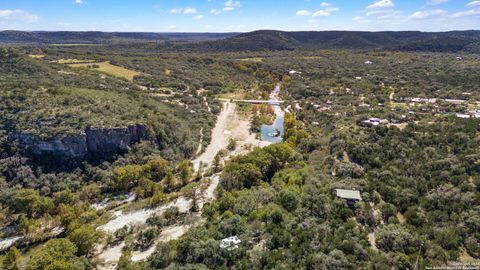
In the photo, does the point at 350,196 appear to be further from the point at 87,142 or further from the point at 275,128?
the point at 275,128

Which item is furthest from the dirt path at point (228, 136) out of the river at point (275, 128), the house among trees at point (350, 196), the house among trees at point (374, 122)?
the house among trees at point (350, 196)

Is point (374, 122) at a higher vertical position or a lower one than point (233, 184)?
higher

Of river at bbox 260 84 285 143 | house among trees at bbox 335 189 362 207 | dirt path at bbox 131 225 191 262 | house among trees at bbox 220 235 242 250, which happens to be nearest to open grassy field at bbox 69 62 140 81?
river at bbox 260 84 285 143

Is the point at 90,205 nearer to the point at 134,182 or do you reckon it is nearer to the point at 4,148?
the point at 134,182

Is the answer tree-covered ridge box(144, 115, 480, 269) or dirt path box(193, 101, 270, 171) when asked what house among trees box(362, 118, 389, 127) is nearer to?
tree-covered ridge box(144, 115, 480, 269)

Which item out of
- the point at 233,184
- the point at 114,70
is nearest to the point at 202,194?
the point at 233,184

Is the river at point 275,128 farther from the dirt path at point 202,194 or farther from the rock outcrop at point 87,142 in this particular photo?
the rock outcrop at point 87,142

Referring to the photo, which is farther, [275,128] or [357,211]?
[275,128]
